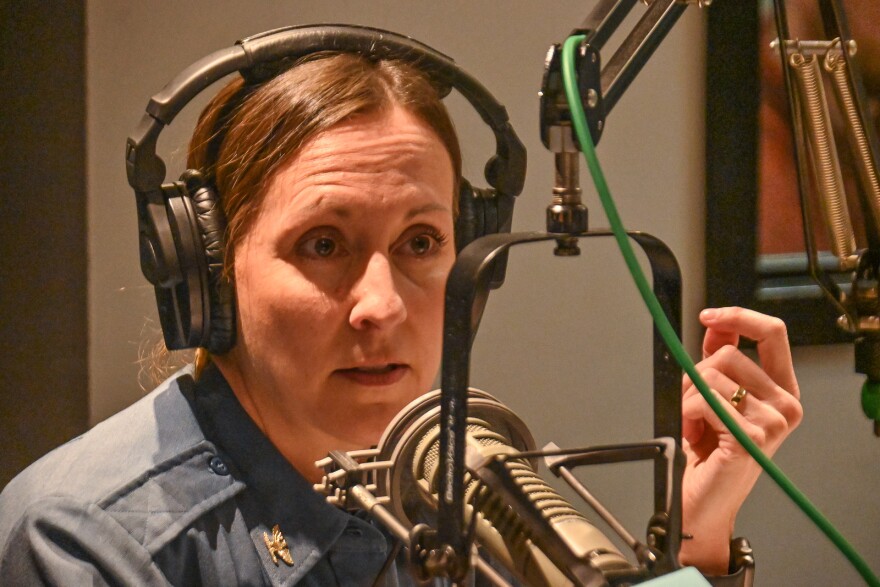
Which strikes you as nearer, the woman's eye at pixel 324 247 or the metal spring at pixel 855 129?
the metal spring at pixel 855 129

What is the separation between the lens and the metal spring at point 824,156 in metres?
0.86

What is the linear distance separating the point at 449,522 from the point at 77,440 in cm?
64

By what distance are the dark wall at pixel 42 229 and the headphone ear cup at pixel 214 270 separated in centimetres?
47

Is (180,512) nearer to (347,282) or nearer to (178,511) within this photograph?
(178,511)

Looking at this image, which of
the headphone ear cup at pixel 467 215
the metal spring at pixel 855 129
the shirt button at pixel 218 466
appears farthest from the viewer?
the headphone ear cup at pixel 467 215

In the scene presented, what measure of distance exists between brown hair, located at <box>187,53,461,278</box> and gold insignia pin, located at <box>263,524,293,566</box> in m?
0.28

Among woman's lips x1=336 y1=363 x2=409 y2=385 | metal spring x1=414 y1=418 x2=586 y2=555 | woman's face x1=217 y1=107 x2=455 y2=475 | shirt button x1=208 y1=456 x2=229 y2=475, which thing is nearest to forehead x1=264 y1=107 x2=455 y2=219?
woman's face x1=217 y1=107 x2=455 y2=475

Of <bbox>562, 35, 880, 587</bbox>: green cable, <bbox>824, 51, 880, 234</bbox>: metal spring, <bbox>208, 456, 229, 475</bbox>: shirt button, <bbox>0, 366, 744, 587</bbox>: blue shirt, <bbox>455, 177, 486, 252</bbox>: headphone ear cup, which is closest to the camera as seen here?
<bbox>562, 35, 880, 587</bbox>: green cable

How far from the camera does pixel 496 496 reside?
30.6 inches

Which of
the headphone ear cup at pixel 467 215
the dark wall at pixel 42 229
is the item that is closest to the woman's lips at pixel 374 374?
the headphone ear cup at pixel 467 215

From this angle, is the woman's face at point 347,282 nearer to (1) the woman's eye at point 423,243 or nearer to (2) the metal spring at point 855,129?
(1) the woman's eye at point 423,243

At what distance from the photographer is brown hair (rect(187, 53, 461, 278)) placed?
1.13 metres

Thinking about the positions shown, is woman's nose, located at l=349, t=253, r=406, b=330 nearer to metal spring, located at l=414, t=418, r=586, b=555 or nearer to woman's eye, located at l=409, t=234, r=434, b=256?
woman's eye, located at l=409, t=234, r=434, b=256

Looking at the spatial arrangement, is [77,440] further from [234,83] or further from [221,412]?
[234,83]
